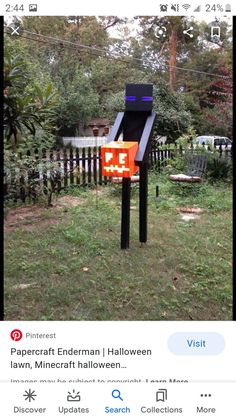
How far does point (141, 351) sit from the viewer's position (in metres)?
1.08

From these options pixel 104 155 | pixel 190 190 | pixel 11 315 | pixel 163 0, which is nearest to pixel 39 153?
pixel 190 190

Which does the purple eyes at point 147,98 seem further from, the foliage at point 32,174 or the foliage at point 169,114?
the foliage at point 169,114

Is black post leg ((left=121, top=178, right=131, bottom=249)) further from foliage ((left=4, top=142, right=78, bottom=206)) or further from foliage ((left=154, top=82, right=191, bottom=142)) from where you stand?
foliage ((left=154, top=82, right=191, bottom=142))

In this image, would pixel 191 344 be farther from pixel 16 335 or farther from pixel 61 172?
pixel 61 172

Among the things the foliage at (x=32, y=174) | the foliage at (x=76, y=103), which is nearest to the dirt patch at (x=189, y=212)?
the foliage at (x=32, y=174)

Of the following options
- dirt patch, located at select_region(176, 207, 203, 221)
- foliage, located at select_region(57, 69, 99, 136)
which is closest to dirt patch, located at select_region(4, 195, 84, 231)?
dirt patch, located at select_region(176, 207, 203, 221)

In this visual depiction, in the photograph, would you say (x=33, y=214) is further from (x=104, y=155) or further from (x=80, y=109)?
(x=80, y=109)

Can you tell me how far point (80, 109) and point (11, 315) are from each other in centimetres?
948

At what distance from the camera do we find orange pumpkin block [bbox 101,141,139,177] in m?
2.22

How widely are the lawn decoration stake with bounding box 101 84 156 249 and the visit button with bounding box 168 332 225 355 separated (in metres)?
1.31

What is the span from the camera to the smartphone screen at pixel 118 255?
1053mm

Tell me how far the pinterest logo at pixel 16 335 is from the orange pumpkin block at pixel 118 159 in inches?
52.5

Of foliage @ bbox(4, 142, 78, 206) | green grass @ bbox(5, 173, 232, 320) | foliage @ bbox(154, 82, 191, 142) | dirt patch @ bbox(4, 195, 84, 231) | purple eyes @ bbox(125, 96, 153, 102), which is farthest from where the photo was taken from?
foliage @ bbox(154, 82, 191, 142)

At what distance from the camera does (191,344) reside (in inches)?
42.3
